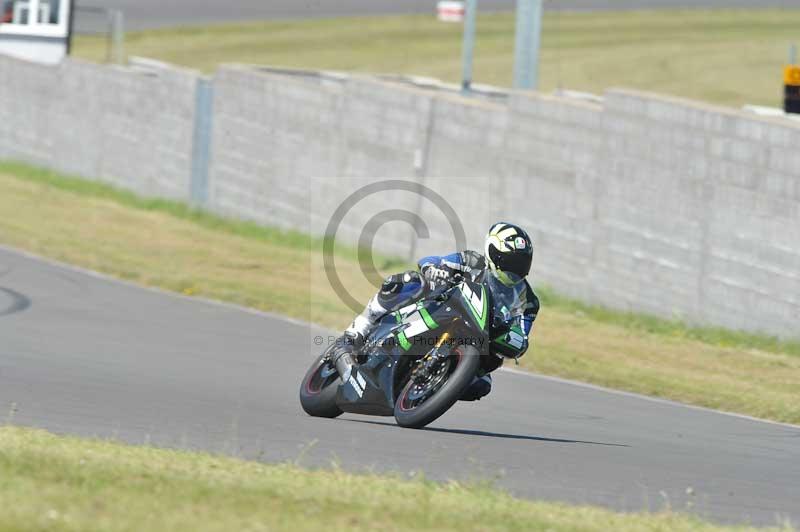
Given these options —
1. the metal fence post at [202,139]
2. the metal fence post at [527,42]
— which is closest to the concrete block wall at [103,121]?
the metal fence post at [202,139]

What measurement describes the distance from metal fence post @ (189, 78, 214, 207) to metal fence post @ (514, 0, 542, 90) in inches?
256

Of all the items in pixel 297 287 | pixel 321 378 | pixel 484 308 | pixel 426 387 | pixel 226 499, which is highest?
pixel 484 308

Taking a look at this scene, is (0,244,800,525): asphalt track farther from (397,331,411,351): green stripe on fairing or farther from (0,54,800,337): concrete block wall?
(0,54,800,337): concrete block wall

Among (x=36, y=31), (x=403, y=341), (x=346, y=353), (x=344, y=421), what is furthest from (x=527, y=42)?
(x=36, y=31)

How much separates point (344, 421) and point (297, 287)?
940cm

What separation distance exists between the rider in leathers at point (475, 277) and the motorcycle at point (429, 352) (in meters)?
0.06

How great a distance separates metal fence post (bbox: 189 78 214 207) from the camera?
2767 centimetres

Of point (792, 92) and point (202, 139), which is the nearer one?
point (792, 92)

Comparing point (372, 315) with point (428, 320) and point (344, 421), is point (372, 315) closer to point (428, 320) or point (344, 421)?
point (428, 320)

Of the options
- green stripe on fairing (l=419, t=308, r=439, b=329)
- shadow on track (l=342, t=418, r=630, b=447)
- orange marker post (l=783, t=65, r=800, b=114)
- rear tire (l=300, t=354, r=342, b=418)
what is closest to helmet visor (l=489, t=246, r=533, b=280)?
green stripe on fairing (l=419, t=308, r=439, b=329)

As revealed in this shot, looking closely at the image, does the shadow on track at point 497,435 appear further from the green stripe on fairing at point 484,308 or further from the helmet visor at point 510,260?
the helmet visor at point 510,260

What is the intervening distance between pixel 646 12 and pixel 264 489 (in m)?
46.4

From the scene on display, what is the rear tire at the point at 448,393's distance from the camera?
9688 millimetres

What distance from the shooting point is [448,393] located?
9.75 metres
